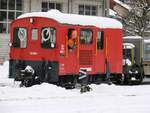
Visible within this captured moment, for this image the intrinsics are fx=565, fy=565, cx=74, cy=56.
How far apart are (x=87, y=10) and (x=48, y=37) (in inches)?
851

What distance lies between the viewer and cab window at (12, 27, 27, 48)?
2177 cm

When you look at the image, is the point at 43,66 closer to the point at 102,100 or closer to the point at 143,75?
the point at 102,100

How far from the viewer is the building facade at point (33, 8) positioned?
1495 inches

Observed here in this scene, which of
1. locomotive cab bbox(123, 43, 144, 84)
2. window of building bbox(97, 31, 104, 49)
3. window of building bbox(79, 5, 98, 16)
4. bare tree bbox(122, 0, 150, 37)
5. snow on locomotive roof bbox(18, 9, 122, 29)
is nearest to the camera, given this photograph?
snow on locomotive roof bbox(18, 9, 122, 29)

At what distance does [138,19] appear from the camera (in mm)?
46094

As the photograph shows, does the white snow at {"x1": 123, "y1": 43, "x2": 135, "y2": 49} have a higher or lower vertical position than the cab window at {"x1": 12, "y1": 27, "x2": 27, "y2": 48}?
lower

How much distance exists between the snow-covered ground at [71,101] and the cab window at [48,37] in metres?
2.04

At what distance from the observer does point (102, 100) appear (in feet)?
55.4

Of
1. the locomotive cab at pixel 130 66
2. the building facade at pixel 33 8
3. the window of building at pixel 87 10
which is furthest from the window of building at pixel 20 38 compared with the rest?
the window of building at pixel 87 10

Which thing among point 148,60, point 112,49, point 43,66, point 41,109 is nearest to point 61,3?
point 148,60

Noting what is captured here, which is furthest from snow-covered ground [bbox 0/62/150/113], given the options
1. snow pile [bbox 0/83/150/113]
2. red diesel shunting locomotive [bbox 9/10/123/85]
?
red diesel shunting locomotive [bbox 9/10/123/85]

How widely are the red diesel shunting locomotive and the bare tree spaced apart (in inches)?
893

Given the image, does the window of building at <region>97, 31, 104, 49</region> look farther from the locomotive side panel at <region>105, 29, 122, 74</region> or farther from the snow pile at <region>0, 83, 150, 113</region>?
the snow pile at <region>0, 83, 150, 113</region>

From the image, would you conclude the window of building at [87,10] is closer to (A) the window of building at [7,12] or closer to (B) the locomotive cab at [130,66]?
(A) the window of building at [7,12]
